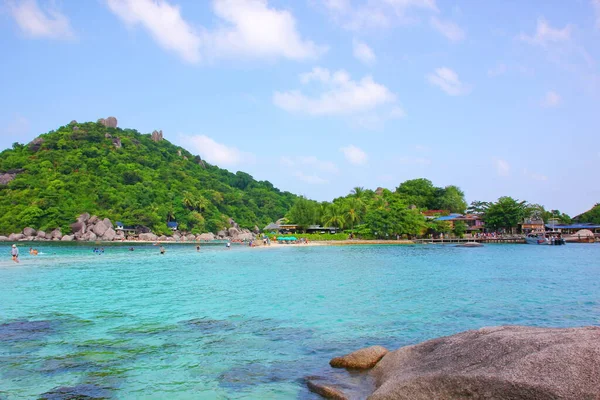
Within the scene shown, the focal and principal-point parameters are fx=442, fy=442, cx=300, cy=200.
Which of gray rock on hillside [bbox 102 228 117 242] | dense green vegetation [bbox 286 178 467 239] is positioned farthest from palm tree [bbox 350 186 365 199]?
gray rock on hillside [bbox 102 228 117 242]

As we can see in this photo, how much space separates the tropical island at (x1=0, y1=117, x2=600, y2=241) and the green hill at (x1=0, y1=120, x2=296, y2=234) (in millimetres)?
205

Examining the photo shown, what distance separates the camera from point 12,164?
90.8 metres

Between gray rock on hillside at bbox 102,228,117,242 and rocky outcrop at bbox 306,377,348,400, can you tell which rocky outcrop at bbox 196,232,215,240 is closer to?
gray rock on hillside at bbox 102,228,117,242

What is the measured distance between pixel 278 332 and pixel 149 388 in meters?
4.75

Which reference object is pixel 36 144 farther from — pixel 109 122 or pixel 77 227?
pixel 77 227

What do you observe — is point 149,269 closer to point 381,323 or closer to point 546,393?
point 381,323

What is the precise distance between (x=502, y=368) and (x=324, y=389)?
122 inches

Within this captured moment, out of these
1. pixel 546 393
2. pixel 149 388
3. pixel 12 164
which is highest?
pixel 12 164

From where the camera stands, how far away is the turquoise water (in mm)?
8156

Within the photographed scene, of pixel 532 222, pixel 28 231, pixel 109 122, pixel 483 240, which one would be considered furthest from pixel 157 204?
pixel 532 222

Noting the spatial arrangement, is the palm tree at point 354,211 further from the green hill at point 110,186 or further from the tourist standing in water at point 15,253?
the tourist standing in water at point 15,253

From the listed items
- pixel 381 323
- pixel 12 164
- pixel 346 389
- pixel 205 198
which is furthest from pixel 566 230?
pixel 12 164

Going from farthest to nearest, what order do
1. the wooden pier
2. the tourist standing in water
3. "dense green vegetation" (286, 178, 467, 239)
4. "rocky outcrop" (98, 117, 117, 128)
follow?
"rocky outcrop" (98, 117, 117, 128) < the wooden pier < "dense green vegetation" (286, 178, 467, 239) < the tourist standing in water

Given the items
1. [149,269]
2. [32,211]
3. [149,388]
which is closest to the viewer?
[149,388]
